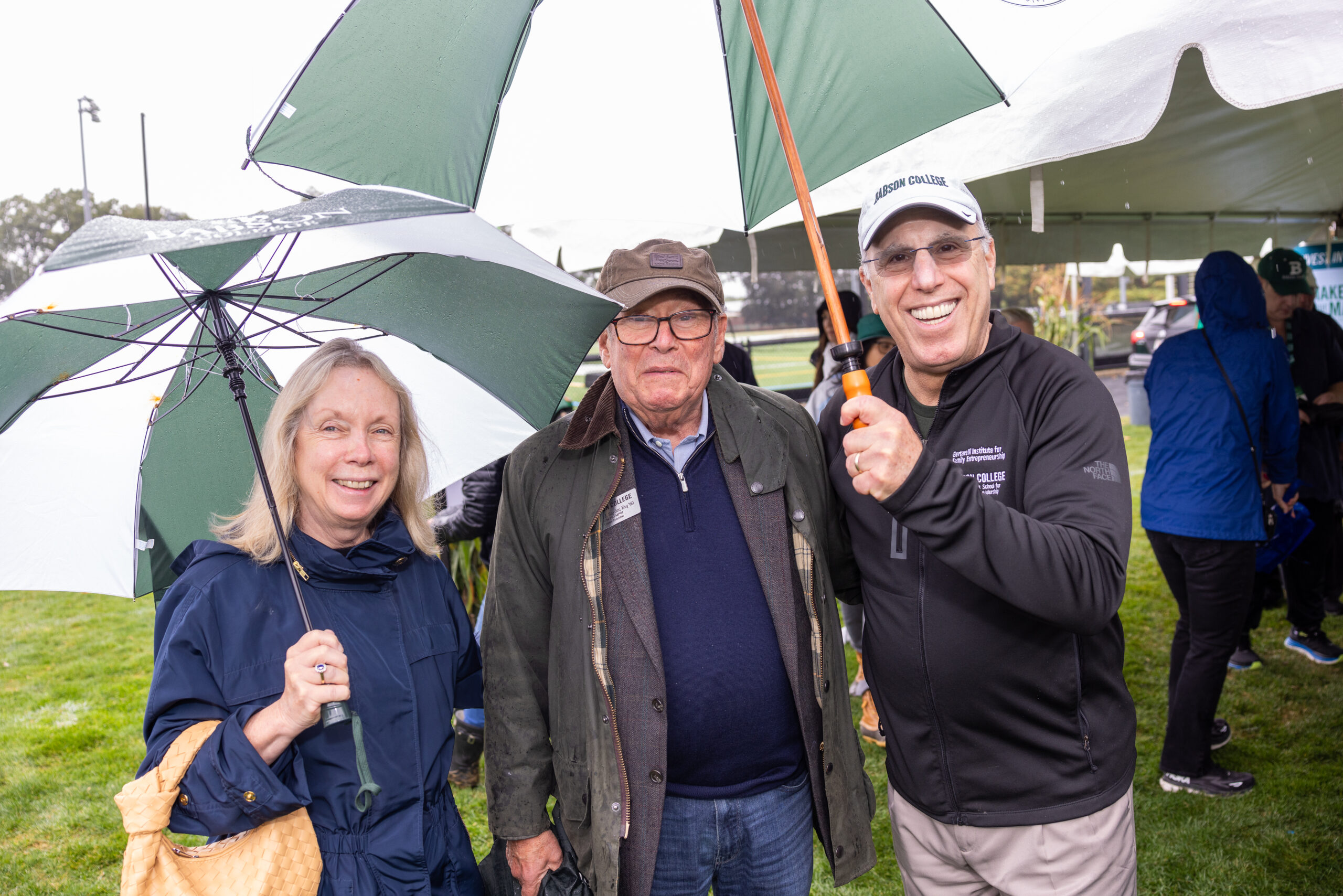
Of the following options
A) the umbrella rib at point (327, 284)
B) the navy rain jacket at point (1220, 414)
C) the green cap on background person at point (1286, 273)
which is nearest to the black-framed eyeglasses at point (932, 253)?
the umbrella rib at point (327, 284)

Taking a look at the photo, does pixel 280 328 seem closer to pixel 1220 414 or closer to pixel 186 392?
pixel 186 392

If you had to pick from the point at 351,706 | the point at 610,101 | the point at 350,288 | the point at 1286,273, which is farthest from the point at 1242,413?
the point at 351,706

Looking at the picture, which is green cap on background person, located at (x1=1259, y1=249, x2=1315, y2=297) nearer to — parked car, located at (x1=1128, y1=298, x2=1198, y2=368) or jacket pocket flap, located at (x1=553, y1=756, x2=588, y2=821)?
jacket pocket flap, located at (x1=553, y1=756, x2=588, y2=821)

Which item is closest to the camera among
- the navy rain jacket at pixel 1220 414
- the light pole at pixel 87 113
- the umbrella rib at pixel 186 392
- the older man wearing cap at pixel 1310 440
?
the umbrella rib at pixel 186 392

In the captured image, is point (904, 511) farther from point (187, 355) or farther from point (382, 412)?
point (187, 355)

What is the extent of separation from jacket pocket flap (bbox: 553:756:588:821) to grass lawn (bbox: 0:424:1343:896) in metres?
1.98

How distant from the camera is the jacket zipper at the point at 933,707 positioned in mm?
1923

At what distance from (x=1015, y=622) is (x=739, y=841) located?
0.88 meters

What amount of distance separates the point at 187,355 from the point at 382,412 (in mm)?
511

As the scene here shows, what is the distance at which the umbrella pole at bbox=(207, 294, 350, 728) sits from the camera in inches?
72.6

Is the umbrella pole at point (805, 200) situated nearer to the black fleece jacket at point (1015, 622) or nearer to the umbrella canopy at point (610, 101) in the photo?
the black fleece jacket at point (1015, 622)

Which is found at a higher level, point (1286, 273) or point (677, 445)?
point (1286, 273)

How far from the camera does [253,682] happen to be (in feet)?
5.93

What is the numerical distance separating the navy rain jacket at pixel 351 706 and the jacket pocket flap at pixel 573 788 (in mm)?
244
